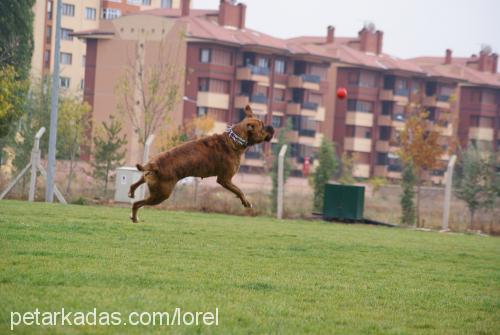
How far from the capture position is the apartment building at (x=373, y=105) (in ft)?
304

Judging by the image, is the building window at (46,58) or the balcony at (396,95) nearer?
the balcony at (396,95)

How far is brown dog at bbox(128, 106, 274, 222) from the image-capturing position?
1456 centimetres

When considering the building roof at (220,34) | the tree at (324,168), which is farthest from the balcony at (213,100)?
the tree at (324,168)

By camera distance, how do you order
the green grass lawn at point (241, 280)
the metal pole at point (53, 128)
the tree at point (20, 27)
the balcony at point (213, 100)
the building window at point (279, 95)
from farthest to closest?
1. the building window at point (279, 95)
2. the balcony at point (213, 100)
3. the tree at point (20, 27)
4. the metal pole at point (53, 128)
5. the green grass lawn at point (241, 280)

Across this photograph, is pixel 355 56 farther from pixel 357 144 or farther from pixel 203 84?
pixel 203 84

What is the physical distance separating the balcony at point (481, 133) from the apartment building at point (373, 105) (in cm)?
469

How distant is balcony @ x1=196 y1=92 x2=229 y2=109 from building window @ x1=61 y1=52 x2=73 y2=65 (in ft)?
87.2

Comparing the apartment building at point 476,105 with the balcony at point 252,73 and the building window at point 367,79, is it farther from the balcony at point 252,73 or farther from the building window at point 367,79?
the balcony at point 252,73

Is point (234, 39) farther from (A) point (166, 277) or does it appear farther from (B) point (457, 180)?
(A) point (166, 277)

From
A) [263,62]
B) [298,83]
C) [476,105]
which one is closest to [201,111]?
[263,62]

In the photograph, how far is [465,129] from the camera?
10269 cm

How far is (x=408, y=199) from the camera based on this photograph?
38.0 metres

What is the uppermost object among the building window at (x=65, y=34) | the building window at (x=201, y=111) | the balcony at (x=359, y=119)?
the building window at (x=65, y=34)

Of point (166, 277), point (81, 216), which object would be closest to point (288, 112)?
point (81, 216)
